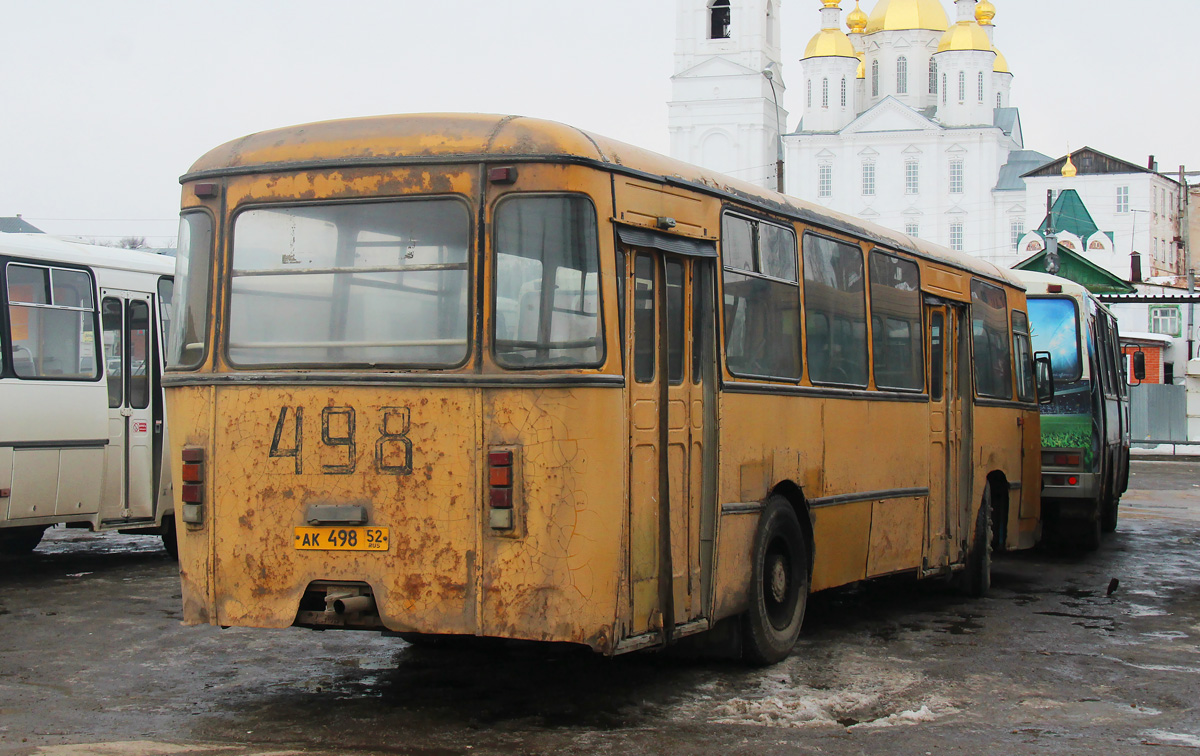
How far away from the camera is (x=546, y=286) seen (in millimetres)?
6484

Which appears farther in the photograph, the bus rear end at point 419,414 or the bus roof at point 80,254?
the bus roof at point 80,254

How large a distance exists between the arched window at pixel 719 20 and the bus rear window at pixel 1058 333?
321 ft

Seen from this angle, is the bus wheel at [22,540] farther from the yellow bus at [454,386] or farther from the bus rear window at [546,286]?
the bus rear window at [546,286]

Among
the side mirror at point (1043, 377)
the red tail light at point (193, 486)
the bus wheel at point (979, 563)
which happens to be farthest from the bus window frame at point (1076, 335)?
the red tail light at point (193, 486)

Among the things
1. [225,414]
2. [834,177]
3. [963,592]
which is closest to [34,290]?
[225,414]

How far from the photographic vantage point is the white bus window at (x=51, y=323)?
1175 centimetres

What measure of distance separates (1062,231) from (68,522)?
301ft

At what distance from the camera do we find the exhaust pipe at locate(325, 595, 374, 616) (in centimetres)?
655

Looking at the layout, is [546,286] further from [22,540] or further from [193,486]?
[22,540]

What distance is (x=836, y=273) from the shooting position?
9.33 meters

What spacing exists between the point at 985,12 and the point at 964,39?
3198mm

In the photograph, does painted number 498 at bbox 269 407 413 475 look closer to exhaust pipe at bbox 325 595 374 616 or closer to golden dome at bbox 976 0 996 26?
exhaust pipe at bbox 325 595 374 616

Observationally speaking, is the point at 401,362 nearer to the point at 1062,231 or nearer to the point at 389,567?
the point at 389,567

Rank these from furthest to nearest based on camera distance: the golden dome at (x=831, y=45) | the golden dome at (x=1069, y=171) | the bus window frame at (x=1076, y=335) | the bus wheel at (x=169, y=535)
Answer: the golden dome at (x=831, y=45)
the golden dome at (x=1069, y=171)
the bus window frame at (x=1076, y=335)
the bus wheel at (x=169, y=535)
